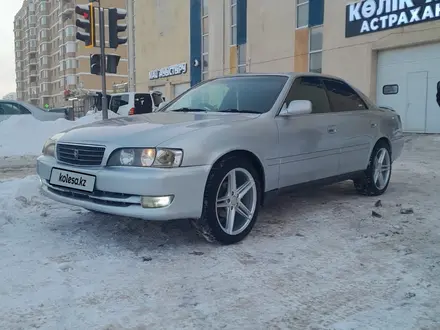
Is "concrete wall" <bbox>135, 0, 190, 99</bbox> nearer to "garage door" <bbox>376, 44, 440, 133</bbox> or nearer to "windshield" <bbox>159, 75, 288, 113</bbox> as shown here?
"garage door" <bbox>376, 44, 440, 133</bbox>

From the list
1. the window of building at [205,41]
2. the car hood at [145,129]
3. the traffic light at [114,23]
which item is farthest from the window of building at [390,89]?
the car hood at [145,129]

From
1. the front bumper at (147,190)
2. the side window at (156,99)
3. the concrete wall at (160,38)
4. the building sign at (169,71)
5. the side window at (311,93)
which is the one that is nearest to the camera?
the front bumper at (147,190)

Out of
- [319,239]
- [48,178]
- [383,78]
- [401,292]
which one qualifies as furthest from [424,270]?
[383,78]

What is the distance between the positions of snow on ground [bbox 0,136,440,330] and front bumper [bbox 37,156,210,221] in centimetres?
35

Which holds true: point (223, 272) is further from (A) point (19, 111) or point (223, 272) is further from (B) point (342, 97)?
(A) point (19, 111)

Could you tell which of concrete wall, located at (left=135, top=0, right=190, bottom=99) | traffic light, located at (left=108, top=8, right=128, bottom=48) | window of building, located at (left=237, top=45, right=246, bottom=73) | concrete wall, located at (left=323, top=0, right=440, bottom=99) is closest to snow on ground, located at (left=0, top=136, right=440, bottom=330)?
traffic light, located at (left=108, top=8, right=128, bottom=48)

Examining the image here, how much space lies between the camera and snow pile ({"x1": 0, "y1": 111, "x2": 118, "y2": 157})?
11.0m

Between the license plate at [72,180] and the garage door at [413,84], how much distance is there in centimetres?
1277

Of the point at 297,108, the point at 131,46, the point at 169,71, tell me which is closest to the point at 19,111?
the point at 297,108

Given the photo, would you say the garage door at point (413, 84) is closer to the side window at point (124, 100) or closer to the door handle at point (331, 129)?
the side window at point (124, 100)

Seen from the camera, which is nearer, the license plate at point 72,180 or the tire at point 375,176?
the license plate at point 72,180

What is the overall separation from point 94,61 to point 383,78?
9.89 meters

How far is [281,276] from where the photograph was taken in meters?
3.10

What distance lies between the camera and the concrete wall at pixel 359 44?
45.1 ft
